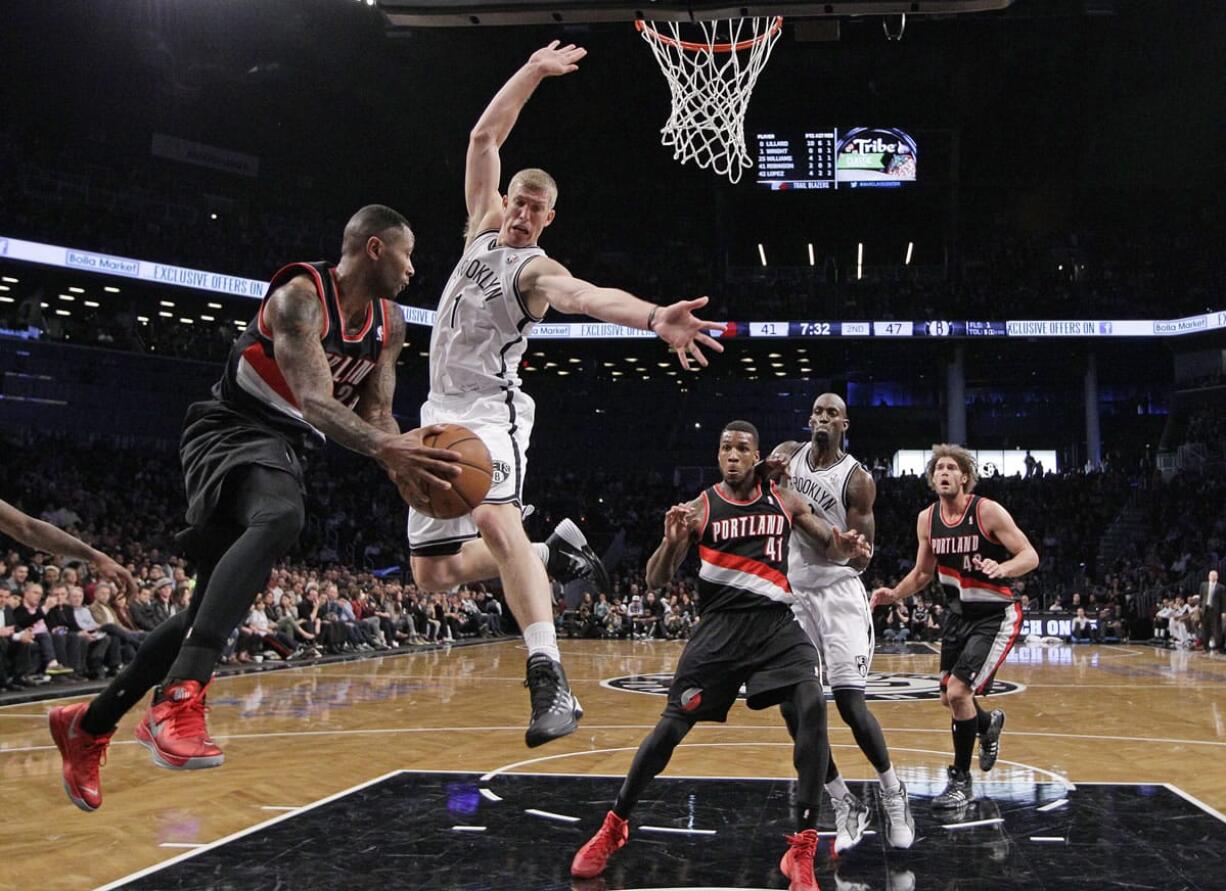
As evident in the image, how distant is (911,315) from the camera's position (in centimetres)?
2833

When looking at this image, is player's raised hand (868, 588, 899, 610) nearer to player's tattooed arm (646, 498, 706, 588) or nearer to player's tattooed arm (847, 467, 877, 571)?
player's tattooed arm (847, 467, 877, 571)

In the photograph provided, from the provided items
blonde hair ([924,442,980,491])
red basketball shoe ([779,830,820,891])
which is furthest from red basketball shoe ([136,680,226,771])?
blonde hair ([924,442,980,491])

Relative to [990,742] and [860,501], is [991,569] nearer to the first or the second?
[860,501]

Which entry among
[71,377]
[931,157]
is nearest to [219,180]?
[71,377]

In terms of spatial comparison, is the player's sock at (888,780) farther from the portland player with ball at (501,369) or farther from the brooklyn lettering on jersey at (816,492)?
the portland player with ball at (501,369)

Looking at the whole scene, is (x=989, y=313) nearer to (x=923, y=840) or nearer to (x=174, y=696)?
A: (x=923, y=840)

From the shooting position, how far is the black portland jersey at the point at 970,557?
257 inches

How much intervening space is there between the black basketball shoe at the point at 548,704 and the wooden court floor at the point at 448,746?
2030 millimetres

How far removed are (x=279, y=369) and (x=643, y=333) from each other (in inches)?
984

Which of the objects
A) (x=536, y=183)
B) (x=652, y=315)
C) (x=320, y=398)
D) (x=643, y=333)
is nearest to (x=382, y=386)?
(x=320, y=398)

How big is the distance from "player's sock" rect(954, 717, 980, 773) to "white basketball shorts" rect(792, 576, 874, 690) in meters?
0.88

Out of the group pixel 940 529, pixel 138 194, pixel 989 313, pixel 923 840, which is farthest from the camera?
pixel 989 313

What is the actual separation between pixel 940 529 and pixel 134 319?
2469cm

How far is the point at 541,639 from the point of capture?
3.70 metres
